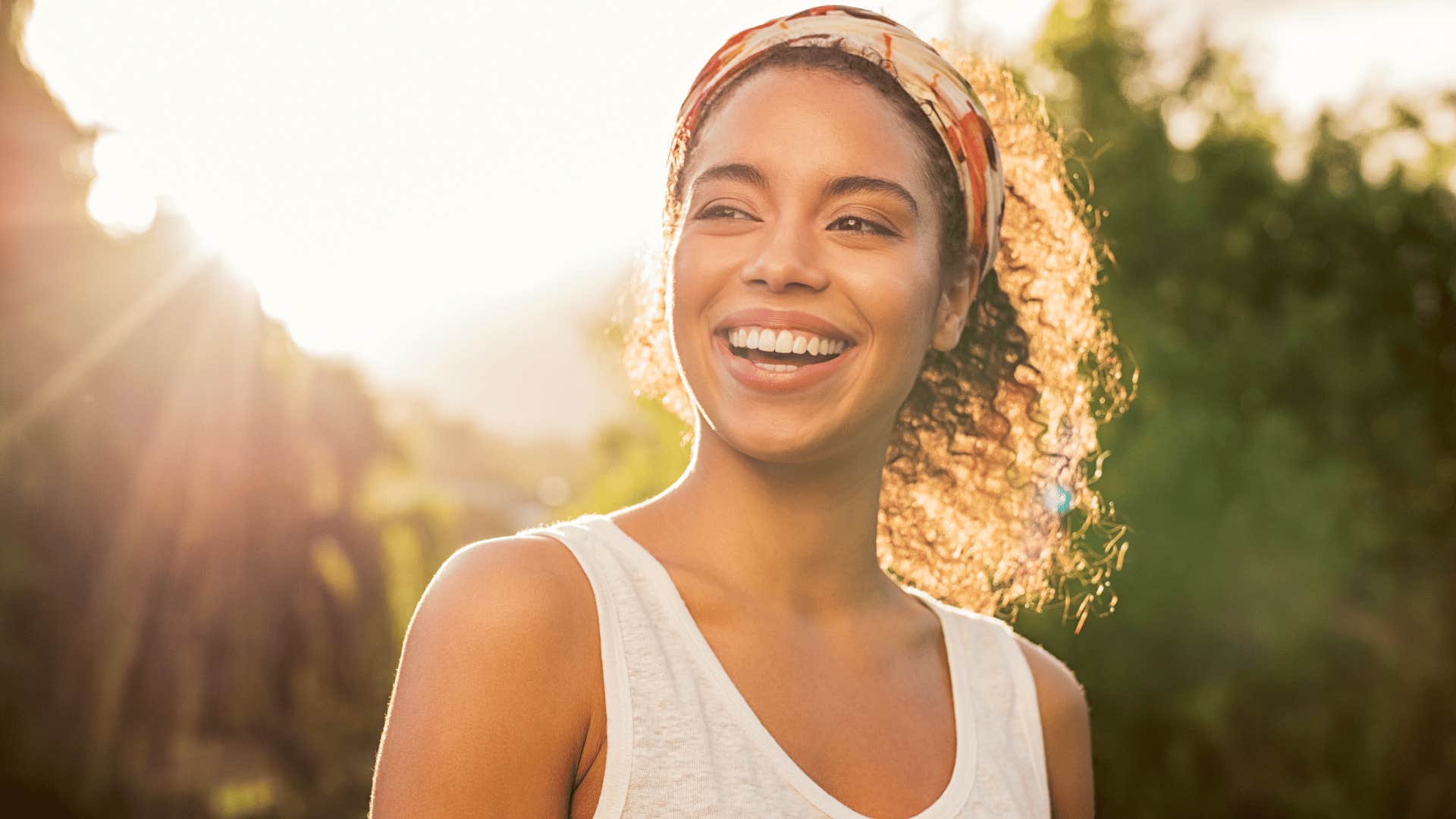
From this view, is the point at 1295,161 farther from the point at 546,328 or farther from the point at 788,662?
the point at 546,328

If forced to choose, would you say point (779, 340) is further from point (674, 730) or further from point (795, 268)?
point (674, 730)

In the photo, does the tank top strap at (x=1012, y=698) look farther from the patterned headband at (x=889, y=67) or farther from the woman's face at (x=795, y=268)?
the patterned headband at (x=889, y=67)

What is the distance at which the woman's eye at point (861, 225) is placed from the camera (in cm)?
219

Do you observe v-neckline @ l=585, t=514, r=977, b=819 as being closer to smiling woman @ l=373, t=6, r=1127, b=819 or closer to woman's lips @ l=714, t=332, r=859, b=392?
smiling woman @ l=373, t=6, r=1127, b=819

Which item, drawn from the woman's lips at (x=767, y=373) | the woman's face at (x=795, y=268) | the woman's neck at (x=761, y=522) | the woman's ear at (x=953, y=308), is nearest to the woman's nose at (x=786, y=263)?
the woman's face at (x=795, y=268)

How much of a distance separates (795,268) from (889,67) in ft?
1.37

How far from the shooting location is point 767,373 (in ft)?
7.03

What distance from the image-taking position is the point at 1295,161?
23375 mm

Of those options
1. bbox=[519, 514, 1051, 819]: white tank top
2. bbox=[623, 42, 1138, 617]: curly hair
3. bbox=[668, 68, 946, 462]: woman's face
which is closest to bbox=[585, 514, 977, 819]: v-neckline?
bbox=[519, 514, 1051, 819]: white tank top

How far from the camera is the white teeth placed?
2.12m

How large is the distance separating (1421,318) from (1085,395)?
67.1ft

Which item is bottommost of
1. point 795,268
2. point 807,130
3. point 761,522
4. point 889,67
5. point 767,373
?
point 761,522

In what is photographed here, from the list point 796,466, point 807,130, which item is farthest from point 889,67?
point 796,466

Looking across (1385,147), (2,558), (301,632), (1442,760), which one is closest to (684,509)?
(2,558)
